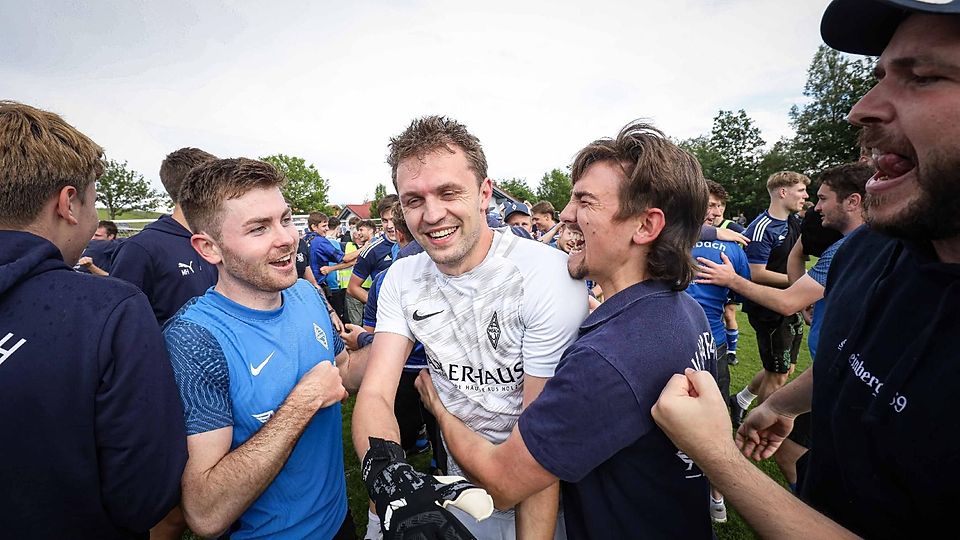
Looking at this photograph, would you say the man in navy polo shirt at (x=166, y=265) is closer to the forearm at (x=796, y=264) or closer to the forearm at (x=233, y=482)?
the forearm at (x=233, y=482)

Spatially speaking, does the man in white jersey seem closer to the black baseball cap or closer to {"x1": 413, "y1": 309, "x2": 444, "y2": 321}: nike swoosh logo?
{"x1": 413, "y1": 309, "x2": 444, "y2": 321}: nike swoosh logo

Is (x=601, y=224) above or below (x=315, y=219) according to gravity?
below

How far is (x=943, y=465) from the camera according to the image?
1066mm

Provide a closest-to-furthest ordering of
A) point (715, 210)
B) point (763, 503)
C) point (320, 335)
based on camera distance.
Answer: point (763, 503) → point (320, 335) → point (715, 210)

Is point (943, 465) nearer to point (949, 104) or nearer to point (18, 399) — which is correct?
point (949, 104)

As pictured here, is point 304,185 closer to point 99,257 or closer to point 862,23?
point 99,257

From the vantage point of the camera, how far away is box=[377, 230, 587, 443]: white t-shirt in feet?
6.51

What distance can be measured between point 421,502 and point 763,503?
1068 millimetres

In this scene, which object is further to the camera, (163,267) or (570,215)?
(163,267)

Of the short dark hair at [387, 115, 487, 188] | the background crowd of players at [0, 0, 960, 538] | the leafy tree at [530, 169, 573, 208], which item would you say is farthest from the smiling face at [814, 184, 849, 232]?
the leafy tree at [530, 169, 573, 208]

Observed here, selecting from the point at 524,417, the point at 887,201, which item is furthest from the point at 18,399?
→ the point at 887,201

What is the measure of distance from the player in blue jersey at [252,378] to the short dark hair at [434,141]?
73cm

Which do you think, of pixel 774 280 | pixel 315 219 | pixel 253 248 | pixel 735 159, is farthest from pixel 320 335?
pixel 735 159

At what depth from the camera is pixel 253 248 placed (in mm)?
2078
